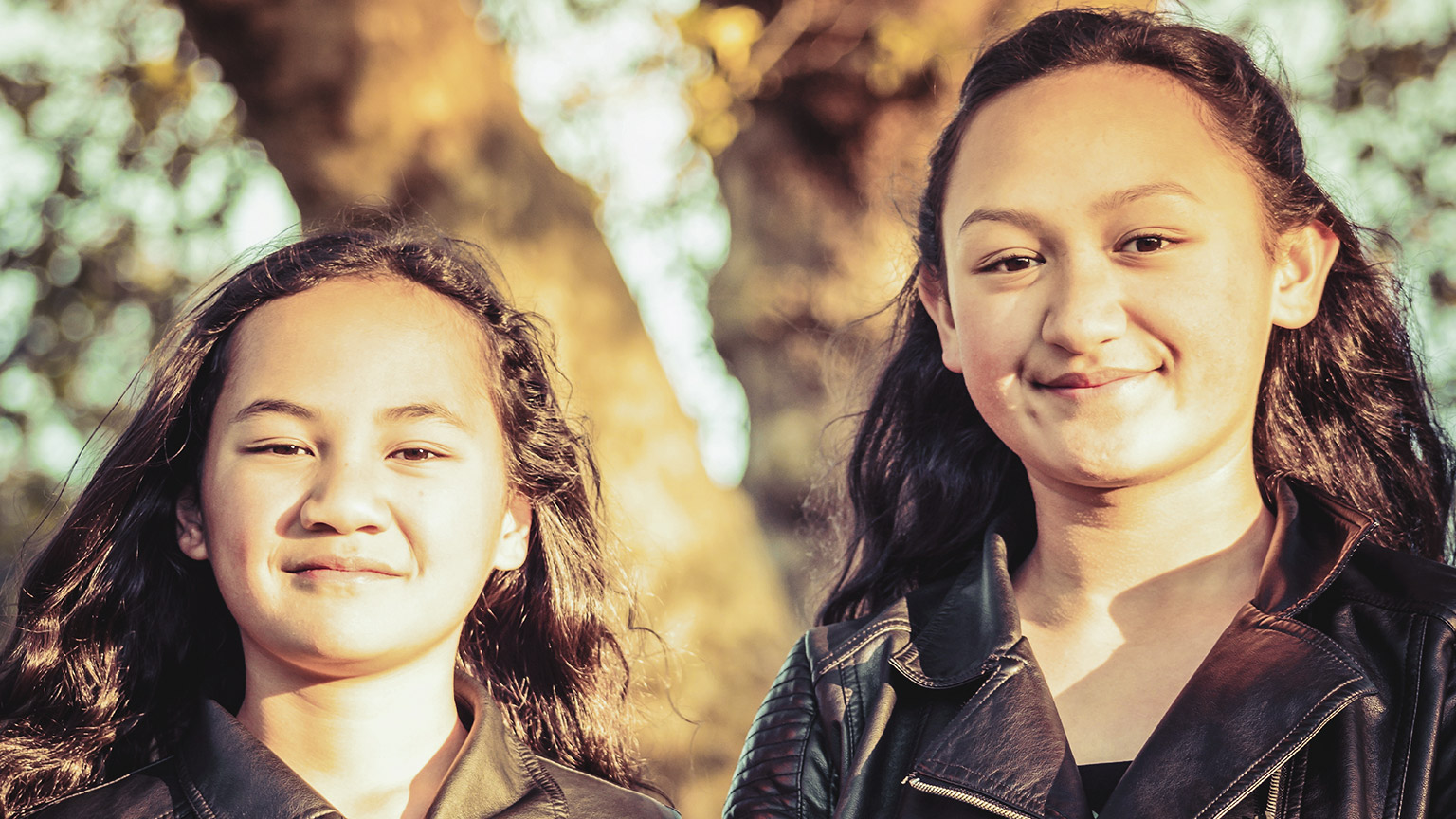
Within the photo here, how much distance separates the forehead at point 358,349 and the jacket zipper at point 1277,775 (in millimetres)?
1442

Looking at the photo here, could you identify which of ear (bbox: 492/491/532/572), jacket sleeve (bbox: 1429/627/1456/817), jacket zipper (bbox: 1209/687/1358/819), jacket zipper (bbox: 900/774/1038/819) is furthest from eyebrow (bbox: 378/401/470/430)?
jacket sleeve (bbox: 1429/627/1456/817)

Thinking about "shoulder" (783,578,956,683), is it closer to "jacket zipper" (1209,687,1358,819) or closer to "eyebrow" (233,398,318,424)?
"jacket zipper" (1209,687,1358,819)

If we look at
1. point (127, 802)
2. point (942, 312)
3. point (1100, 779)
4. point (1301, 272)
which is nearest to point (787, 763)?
point (1100, 779)

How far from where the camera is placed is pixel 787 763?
92.9 inches

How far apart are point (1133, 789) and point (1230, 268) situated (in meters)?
0.84

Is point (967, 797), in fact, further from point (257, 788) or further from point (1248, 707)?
point (257, 788)

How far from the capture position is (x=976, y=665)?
2.30 m

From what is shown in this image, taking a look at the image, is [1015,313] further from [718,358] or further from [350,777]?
[718,358]

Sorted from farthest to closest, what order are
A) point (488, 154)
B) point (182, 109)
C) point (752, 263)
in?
point (182, 109)
point (752, 263)
point (488, 154)

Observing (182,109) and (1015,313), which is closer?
(1015,313)

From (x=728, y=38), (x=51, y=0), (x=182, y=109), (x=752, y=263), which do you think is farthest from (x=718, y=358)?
(x=51, y=0)

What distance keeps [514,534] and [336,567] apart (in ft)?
1.55

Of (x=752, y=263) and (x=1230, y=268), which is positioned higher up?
(x=752, y=263)

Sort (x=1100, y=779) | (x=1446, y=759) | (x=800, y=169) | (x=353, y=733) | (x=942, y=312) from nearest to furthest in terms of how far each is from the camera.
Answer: (x=1446, y=759)
(x=1100, y=779)
(x=353, y=733)
(x=942, y=312)
(x=800, y=169)
